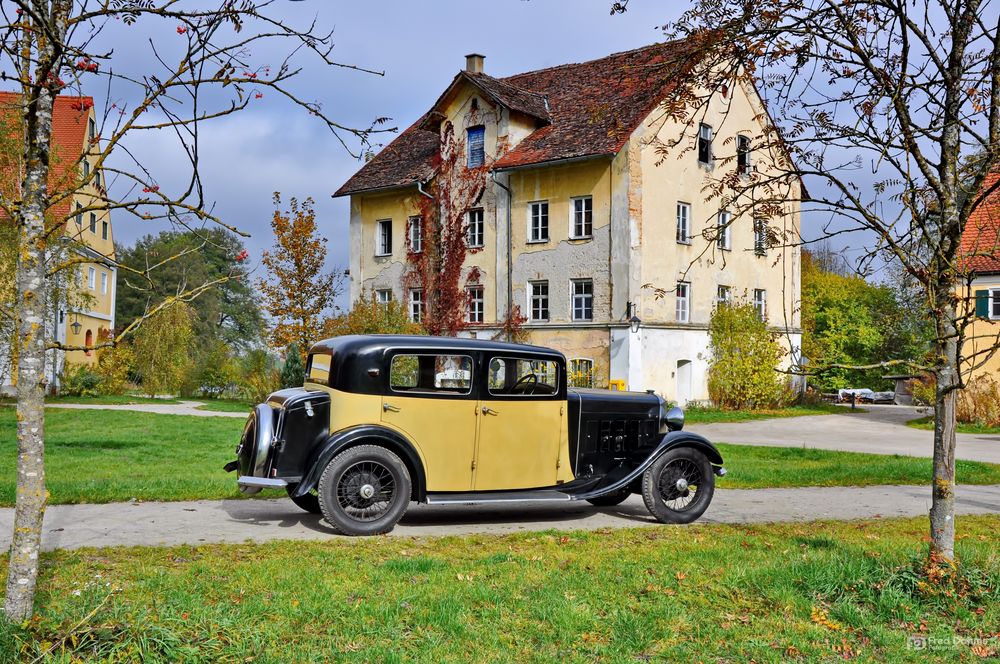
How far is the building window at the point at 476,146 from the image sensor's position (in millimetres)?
33500

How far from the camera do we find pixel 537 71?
121 ft

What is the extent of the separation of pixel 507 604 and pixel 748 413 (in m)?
24.6

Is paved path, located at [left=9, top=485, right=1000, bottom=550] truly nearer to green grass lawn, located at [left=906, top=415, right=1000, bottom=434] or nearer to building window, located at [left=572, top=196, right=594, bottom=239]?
Result: green grass lawn, located at [left=906, top=415, right=1000, bottom=434]

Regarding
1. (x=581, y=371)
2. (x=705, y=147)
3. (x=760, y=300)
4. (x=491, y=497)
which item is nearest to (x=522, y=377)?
(x=491, y=497)

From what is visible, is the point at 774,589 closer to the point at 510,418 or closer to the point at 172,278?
the point at 510,418

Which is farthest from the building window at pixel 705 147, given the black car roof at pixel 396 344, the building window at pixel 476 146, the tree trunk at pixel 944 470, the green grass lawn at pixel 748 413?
the tree trunk at pixel 944 470

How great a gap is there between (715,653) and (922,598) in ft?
5.98

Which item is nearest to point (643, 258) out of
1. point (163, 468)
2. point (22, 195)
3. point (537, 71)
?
point (537, 71)

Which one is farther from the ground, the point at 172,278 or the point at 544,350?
the point at 172,278

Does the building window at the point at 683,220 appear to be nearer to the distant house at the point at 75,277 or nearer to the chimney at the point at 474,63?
the chimney at the point at 474,63

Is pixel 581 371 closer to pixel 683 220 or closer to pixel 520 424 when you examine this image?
pixel 683 220

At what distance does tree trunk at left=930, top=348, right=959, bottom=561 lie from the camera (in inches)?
234

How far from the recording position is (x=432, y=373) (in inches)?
341

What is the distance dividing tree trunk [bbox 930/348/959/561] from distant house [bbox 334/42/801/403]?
21886 mm
